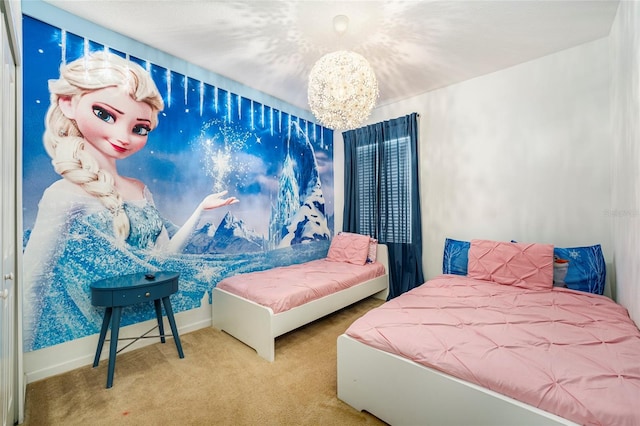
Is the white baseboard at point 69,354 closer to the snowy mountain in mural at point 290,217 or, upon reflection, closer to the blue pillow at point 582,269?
the snowy mountain in mural at point 290,217

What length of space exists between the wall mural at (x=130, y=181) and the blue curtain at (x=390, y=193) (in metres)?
1.06

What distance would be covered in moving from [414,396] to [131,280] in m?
2.10

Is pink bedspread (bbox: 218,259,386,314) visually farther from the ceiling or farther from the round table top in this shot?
the ceiling

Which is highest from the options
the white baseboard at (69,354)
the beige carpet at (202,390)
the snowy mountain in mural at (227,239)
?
the snowy mountain in mural at (227,239)

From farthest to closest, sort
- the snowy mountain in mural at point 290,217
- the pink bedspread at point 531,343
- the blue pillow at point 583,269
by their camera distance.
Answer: the snowy mountain in mural at point 290,217 → the blue pillow at point 583,269 → the pink bedspread at point 531,343

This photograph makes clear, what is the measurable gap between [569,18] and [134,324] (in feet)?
13.9

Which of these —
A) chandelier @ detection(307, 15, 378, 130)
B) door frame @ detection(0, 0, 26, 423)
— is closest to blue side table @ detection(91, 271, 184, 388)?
door frame @ detection(0, 0, 26, 423)

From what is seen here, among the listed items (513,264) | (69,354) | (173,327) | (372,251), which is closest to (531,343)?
(513,264)

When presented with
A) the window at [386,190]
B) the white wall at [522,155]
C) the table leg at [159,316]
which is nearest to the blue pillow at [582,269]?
the white wall at [522,155]

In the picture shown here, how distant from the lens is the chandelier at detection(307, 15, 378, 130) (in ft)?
6.33

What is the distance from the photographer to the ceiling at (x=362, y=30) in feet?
6.48

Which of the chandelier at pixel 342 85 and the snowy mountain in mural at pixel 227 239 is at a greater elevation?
the chandelier at pixel 342 85

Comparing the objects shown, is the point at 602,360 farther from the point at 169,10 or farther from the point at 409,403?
the point at 169,10

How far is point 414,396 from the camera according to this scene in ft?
4.58
